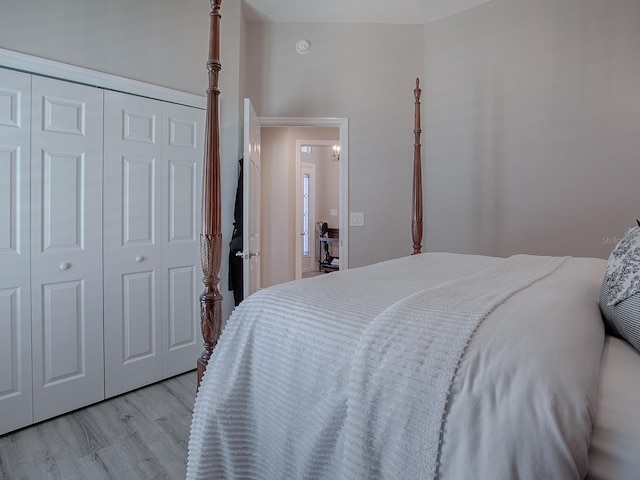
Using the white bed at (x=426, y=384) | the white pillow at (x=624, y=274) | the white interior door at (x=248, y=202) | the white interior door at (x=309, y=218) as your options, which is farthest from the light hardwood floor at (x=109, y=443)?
the white interior door at (x=309, y=218)

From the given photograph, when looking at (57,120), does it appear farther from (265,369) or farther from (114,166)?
(265,369)

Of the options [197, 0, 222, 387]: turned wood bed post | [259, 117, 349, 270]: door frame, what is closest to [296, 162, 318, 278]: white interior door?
[259, 117, 349, 270]: door frame

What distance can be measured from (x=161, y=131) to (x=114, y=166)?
15.3 inches

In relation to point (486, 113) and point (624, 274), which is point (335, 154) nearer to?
point (486, 113)

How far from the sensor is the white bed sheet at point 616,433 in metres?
0.50

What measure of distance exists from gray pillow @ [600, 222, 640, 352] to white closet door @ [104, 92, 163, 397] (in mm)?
2363

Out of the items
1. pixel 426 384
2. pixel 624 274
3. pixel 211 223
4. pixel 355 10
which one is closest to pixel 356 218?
pixel 355 10

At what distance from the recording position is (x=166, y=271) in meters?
2.45

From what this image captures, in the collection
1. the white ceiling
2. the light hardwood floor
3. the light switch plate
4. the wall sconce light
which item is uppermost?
the white ceiling

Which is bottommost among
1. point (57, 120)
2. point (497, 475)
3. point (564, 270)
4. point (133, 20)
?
point (497, 475)

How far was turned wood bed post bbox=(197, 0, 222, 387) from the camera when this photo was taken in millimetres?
1282

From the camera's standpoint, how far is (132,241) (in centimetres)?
229

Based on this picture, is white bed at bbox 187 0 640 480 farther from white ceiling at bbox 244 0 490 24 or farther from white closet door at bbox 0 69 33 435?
white ceiling at bbox 244 0 490 24

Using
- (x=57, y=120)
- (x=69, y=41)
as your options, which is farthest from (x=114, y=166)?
(x=69, y=41)
